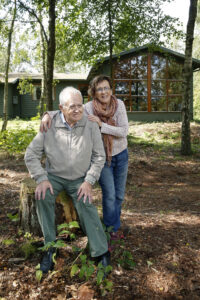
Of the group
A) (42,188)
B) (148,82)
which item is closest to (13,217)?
(42,188)

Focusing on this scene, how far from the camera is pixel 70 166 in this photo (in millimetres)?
2766

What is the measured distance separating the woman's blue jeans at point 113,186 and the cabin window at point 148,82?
15.8 metres

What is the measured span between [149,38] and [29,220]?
9.89m

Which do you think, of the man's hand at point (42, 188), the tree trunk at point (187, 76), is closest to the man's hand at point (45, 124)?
the man's hand at point (42, 188)

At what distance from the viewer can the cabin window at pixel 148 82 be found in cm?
1855

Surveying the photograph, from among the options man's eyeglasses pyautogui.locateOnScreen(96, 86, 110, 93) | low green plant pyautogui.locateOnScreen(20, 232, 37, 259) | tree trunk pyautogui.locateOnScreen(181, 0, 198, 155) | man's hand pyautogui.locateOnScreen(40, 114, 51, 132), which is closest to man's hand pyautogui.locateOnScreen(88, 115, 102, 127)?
man's eyeglasses pyautogui.locateOnScreen(96, 86, 110, 93)

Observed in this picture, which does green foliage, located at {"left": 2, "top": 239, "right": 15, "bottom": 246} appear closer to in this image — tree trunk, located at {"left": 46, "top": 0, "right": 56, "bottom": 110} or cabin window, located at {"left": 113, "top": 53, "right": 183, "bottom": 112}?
tree trunk, located at {"left": 46, "top": 0, "right": 56, "bottom": 110}

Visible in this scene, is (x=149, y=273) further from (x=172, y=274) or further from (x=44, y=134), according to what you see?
(x=44, y=134)

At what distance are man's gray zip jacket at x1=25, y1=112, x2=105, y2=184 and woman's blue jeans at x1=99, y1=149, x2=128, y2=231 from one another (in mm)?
285

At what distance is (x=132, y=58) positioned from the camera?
→ 18422 millimetres

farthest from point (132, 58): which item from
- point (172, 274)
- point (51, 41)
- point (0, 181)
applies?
point (172, 274)

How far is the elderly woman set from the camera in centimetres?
301

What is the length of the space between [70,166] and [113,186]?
1.98ft

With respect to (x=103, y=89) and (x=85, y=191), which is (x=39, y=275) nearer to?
(x=85, y=191)
